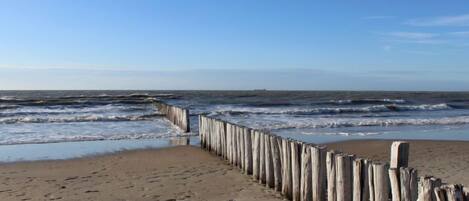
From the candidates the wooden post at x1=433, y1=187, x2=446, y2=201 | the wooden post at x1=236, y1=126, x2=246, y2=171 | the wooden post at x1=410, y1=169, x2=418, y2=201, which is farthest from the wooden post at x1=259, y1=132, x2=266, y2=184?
the wooden post at x1=433, y1=187, x2=446, y2=201

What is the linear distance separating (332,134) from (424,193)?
17.7 metres

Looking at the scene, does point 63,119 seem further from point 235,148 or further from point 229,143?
point 235,148

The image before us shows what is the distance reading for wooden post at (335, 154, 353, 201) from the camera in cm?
674

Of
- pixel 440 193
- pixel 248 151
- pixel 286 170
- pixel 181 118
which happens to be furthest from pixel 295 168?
pixel 181 118

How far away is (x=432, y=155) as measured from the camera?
1545 centimetres

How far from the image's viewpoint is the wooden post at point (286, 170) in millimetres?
8859

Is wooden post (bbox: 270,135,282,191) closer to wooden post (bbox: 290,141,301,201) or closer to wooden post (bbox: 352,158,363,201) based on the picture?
wooden post (bbox: 290,141,301,201)

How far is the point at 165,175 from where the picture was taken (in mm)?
11859

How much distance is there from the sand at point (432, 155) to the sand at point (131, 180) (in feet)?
14.0

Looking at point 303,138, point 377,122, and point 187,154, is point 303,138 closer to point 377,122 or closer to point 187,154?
point 187,154

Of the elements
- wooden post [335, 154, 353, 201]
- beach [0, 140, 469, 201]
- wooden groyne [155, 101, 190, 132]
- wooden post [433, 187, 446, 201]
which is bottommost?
beach [0, 140, 469, 201]

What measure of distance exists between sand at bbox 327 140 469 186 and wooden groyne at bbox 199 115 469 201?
145 inches

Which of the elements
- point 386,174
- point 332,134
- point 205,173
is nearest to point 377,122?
point 332,134

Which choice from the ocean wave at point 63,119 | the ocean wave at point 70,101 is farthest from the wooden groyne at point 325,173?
the ocean wave at point 70,101
